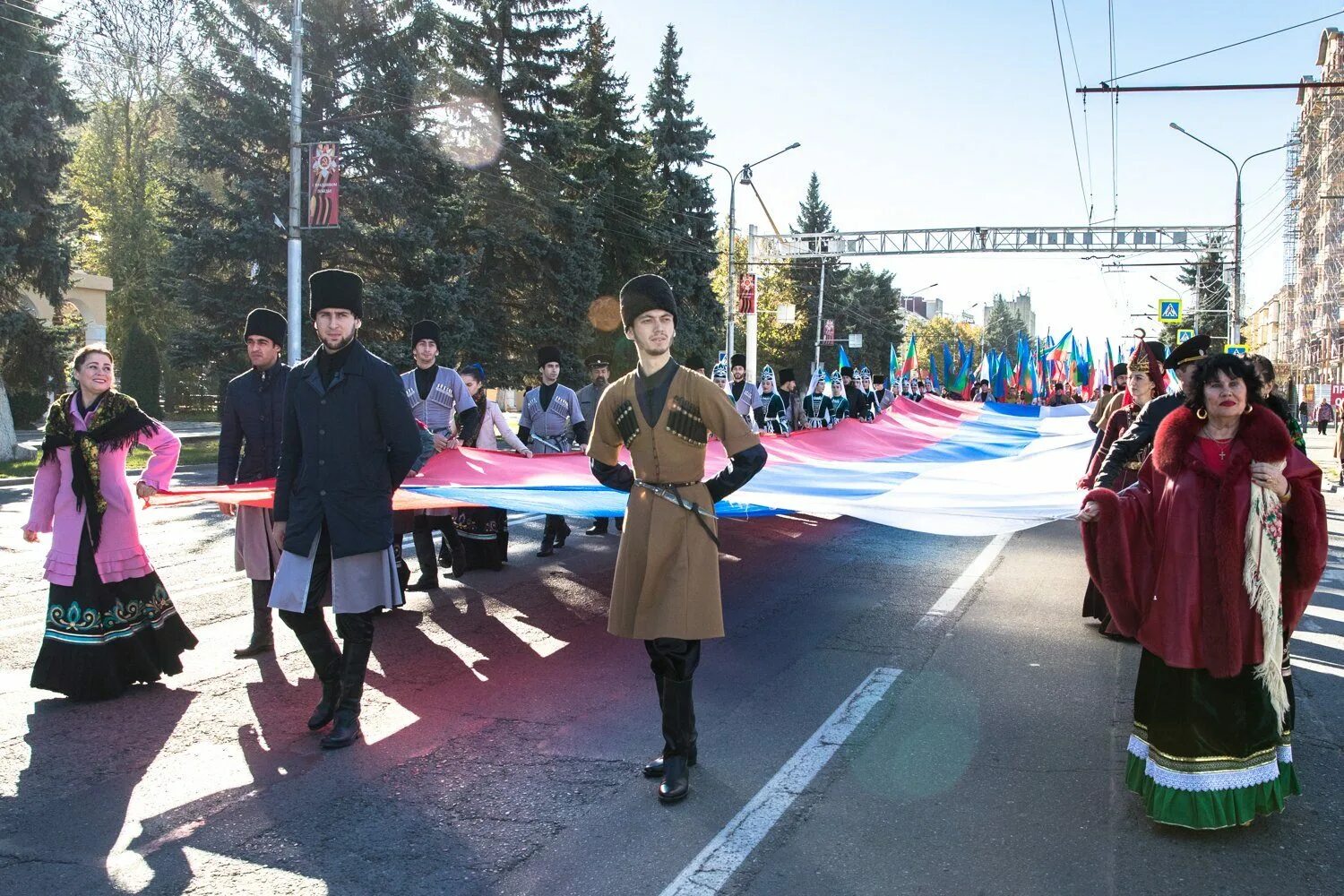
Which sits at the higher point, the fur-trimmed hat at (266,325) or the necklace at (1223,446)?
the fur-trimmed hat at (266,325)

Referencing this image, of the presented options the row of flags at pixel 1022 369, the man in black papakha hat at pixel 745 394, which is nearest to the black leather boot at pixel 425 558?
the man in black papakha hat at pixel 745 394

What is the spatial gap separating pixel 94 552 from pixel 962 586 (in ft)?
20.8

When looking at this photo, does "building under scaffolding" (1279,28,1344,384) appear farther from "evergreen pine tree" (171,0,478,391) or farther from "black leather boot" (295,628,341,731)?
"black leather boot" (295,628,341,731)

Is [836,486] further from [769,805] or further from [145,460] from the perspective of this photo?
[145,460]

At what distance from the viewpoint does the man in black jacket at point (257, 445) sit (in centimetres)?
635

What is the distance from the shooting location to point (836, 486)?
783 centimetres

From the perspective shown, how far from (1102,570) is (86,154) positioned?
47583 mm

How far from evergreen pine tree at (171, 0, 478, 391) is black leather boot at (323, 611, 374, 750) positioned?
20.7 metres

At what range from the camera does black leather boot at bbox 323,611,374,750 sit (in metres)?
4.98

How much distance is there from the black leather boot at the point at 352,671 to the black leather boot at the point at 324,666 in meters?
0.09

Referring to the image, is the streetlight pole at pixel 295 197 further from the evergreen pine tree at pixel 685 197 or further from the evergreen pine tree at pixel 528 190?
the evergreen pine tree at pixel 685 197

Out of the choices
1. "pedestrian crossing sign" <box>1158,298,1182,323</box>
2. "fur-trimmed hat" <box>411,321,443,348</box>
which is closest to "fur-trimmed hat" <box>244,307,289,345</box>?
"fur-trimmed hat" <box>411,321,443,348</box>

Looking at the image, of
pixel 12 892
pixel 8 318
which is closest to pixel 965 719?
pixel 12 892

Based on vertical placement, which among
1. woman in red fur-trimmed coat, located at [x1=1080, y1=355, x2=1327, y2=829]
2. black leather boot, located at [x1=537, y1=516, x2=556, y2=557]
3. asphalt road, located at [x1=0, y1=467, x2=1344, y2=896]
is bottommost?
asphalt road, located at [x1=0, y1=467, x2=1344, y2=896]
